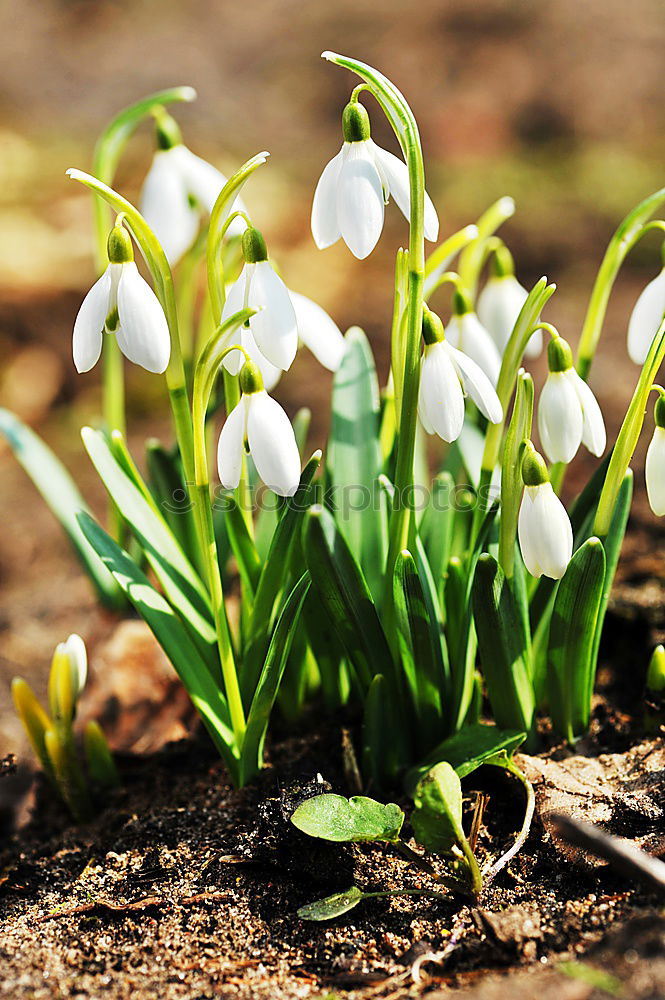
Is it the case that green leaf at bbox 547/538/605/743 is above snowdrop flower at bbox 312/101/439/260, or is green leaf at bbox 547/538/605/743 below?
below

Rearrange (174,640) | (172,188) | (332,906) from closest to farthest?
1. (332,906)
2. (174,640)
3. (172,188)

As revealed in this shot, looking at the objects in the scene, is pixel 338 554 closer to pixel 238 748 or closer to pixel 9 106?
pixel 238 748

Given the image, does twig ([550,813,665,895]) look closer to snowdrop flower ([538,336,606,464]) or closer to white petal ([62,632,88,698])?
snowdrop flower ([538,336,606,464])

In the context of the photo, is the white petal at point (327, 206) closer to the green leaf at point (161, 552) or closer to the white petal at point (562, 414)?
the white petal at point (562, 414)

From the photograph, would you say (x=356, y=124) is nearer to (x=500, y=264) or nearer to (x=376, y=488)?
(x=500, y=264)

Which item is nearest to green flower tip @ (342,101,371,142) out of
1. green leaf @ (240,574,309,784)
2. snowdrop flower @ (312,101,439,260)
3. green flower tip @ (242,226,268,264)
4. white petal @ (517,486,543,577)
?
snowdrop flower @ (312,101,439,260)

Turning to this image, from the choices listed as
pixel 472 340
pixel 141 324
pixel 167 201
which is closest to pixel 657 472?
pixel 472 340

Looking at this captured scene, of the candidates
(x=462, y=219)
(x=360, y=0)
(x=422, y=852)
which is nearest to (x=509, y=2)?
(x=360, y=0)

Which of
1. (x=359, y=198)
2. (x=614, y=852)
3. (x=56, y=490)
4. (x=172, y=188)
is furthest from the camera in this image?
(x=56, y=490)
